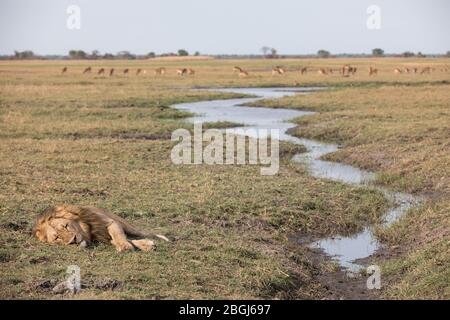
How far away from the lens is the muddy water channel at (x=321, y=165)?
930cm

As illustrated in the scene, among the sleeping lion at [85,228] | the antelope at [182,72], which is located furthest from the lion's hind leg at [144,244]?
the antelope at [182,72]

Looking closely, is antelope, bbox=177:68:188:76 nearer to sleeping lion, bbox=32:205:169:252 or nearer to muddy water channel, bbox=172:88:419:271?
muddy water channel, bbox=172:88:419:271

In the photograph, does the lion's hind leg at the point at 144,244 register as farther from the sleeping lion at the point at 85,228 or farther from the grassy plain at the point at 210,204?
the grassy plain at the point at 210,204

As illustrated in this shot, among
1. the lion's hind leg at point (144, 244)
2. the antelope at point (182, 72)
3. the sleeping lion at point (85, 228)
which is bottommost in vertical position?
the lion's hind leg at point (144, 244)

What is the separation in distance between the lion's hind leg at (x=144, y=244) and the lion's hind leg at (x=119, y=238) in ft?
0.31

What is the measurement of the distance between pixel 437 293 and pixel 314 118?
16.9 metres

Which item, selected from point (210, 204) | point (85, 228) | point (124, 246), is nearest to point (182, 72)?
point (210, 204)

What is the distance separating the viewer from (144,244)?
25.1ft

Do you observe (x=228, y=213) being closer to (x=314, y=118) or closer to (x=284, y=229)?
(x=284, y=229)

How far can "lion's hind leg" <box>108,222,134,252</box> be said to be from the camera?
7566 mm

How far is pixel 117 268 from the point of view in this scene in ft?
22.8

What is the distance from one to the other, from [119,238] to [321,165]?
8.64 m

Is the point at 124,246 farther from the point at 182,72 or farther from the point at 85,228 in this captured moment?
the point at 182,72
